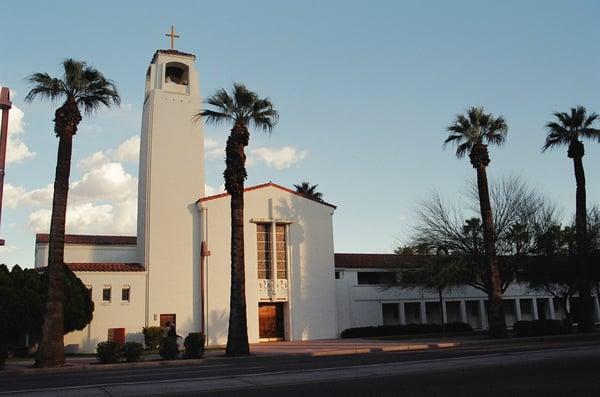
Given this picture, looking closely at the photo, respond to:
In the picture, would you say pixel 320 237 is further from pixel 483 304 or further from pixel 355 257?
pixel 483 304

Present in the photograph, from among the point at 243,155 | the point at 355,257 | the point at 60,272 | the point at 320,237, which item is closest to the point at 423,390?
the point at 60,272

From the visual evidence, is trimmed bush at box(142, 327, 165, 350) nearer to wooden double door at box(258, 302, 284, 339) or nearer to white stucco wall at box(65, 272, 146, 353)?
white stucco wall at box(65, 272, 146, 353)

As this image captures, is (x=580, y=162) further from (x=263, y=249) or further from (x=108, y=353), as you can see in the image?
(x=108, y=353)

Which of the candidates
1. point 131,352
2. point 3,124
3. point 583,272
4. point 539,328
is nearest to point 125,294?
point 131,352

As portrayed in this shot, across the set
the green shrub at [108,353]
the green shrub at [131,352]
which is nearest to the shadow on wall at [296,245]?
the green shrub at [131,352]

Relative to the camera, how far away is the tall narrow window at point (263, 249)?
115ft

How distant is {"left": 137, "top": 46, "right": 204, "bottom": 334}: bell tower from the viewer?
109 ft

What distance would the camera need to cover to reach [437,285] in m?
33.4

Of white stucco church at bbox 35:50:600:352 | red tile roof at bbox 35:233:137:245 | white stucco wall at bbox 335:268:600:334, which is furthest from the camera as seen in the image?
white stucco wall at bbox 335:268:600:334

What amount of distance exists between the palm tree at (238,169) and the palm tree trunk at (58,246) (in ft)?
20.4

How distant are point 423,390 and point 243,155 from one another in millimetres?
17445

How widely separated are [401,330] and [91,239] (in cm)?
2112

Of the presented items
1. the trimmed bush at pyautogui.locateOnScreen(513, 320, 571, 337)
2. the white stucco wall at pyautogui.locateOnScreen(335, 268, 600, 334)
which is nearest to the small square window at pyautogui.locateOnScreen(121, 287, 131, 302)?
the white stucco wall at pyautogui.locateOnScreen(335, 268, 600, 334)

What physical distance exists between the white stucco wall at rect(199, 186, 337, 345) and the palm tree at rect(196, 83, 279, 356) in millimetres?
8917
